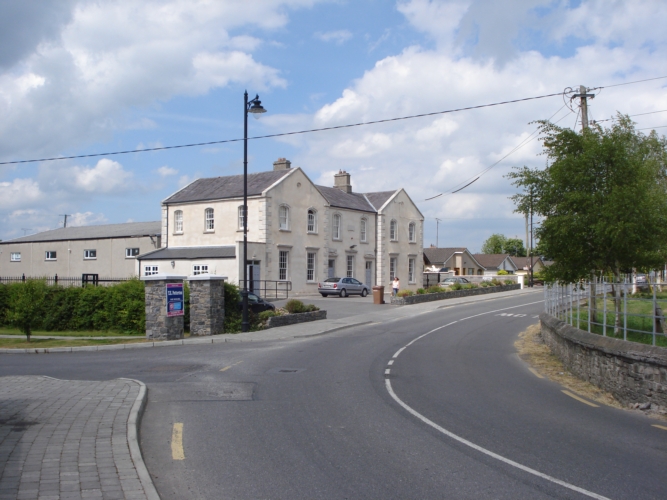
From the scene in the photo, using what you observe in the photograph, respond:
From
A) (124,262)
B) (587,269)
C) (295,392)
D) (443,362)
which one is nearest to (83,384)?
(295,392)

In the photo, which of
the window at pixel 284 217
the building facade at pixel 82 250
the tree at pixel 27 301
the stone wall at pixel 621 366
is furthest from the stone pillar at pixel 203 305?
the building facade at pixel 82 250

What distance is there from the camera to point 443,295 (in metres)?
42.2

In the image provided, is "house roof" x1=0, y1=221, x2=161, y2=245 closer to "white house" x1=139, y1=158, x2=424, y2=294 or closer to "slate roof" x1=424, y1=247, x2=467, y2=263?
"white house" x1=139, y1=158, x2=424, y2=294

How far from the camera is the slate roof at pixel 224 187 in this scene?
142 feet

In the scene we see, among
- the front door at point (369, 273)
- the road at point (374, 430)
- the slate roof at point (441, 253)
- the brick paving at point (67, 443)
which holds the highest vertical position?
the slate roof at point (441, 253)

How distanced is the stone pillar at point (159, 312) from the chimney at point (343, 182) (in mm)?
34990

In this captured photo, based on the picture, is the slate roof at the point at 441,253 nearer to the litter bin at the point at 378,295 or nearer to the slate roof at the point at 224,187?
the slate roof at the point at 224,187

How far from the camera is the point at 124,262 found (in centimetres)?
5075

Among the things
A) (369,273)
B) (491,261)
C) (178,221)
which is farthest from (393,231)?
(491,261)

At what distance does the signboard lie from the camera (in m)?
20.6

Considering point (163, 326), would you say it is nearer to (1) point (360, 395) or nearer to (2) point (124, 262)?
(1) point (360, 395)

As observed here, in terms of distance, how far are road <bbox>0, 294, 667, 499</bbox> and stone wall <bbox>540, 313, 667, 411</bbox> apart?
23.9 inches

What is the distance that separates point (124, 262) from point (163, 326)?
105ft

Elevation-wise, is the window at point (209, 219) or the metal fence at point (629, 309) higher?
the window at point (209, 219)
